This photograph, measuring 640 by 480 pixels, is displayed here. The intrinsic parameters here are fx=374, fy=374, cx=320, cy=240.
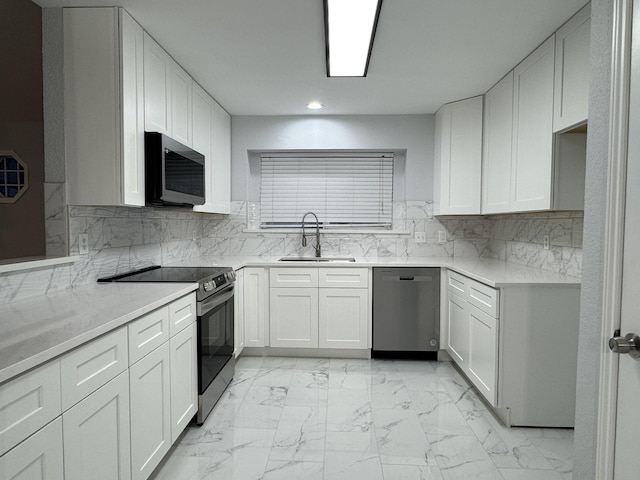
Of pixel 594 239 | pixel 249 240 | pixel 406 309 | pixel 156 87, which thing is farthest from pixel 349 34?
pixel 249 240

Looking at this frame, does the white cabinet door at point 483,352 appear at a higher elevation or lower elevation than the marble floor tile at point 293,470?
higher

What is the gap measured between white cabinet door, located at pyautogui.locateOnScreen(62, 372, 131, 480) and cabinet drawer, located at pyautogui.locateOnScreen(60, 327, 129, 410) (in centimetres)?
3

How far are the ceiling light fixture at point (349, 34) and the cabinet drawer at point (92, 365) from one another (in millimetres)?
1756

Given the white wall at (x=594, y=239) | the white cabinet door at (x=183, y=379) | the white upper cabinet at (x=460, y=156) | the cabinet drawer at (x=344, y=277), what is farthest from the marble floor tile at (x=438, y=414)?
the white upper cabinet at (x=460, y=156)

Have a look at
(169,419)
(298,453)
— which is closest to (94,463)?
(169,419)

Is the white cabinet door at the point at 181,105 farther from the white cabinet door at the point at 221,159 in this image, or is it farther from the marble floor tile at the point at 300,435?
the marble floor tile at the point at 300,435

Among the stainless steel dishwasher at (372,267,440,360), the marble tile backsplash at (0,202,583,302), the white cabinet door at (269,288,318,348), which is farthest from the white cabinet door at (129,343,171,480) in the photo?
the stainless steel dishwasher at (372,267,440,360)

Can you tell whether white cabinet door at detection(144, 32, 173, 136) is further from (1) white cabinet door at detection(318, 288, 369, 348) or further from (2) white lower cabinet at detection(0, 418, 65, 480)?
(1) white cabinet door at detection(318, 288, 369, 348)

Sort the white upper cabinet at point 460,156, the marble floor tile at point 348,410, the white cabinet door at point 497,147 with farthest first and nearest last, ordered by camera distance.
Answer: the white upper cabinet at point 460,156, the white cabinet door at point 497,147, the marble floor tile at point 348,410

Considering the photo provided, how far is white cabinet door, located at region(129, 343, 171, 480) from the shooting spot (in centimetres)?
152

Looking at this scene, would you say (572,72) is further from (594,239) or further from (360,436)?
(360,436)

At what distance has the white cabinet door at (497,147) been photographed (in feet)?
8.95

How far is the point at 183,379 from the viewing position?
79.1 inches

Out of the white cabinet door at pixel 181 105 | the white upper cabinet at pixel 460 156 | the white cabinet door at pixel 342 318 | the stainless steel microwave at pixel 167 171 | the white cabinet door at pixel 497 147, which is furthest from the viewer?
the white cabinet door at pixel 342 318
